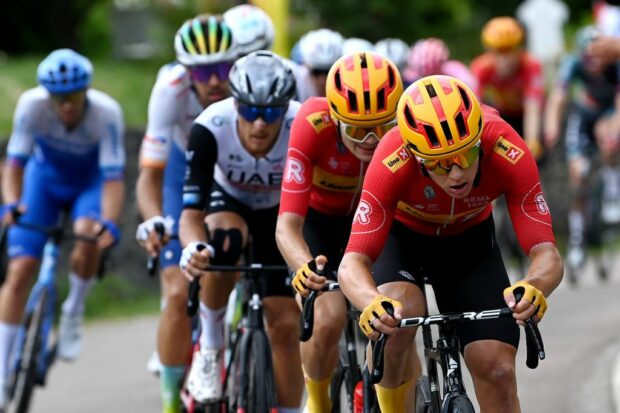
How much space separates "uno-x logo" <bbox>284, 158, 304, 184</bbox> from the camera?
656cm

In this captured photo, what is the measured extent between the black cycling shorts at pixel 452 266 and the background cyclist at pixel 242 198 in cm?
104

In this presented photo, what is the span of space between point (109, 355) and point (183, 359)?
4224mm

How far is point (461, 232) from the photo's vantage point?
6.18 meters

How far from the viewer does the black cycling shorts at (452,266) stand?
592 centimetres

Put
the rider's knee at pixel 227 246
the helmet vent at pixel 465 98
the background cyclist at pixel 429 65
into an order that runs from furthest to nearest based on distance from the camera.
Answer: the background cyclist at pixel 429 65 → the rider's knee at pixel 227 246 → the helmet vent at pixel 465 98

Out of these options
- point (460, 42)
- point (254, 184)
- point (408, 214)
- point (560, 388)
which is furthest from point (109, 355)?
point (460, 42)

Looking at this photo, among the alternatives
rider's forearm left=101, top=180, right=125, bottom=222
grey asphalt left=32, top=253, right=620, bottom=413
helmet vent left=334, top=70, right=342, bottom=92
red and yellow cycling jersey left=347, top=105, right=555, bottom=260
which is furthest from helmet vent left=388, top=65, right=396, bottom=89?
rider's forearm left=101, top=180, right=125, bottom=222

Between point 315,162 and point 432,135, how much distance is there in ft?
4.36

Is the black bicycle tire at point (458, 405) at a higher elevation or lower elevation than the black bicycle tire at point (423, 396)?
lower

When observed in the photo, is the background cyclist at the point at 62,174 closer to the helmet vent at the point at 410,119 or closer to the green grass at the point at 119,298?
the helmet vent at the point at 410,119

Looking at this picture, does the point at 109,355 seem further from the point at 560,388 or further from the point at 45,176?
the point at 560,388

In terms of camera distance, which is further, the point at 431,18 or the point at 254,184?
the point at 431,18

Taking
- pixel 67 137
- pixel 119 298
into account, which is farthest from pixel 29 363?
pixel 119 298

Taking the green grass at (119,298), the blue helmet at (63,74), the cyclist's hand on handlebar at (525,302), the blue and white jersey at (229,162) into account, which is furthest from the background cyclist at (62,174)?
the green grass at (119,298)
